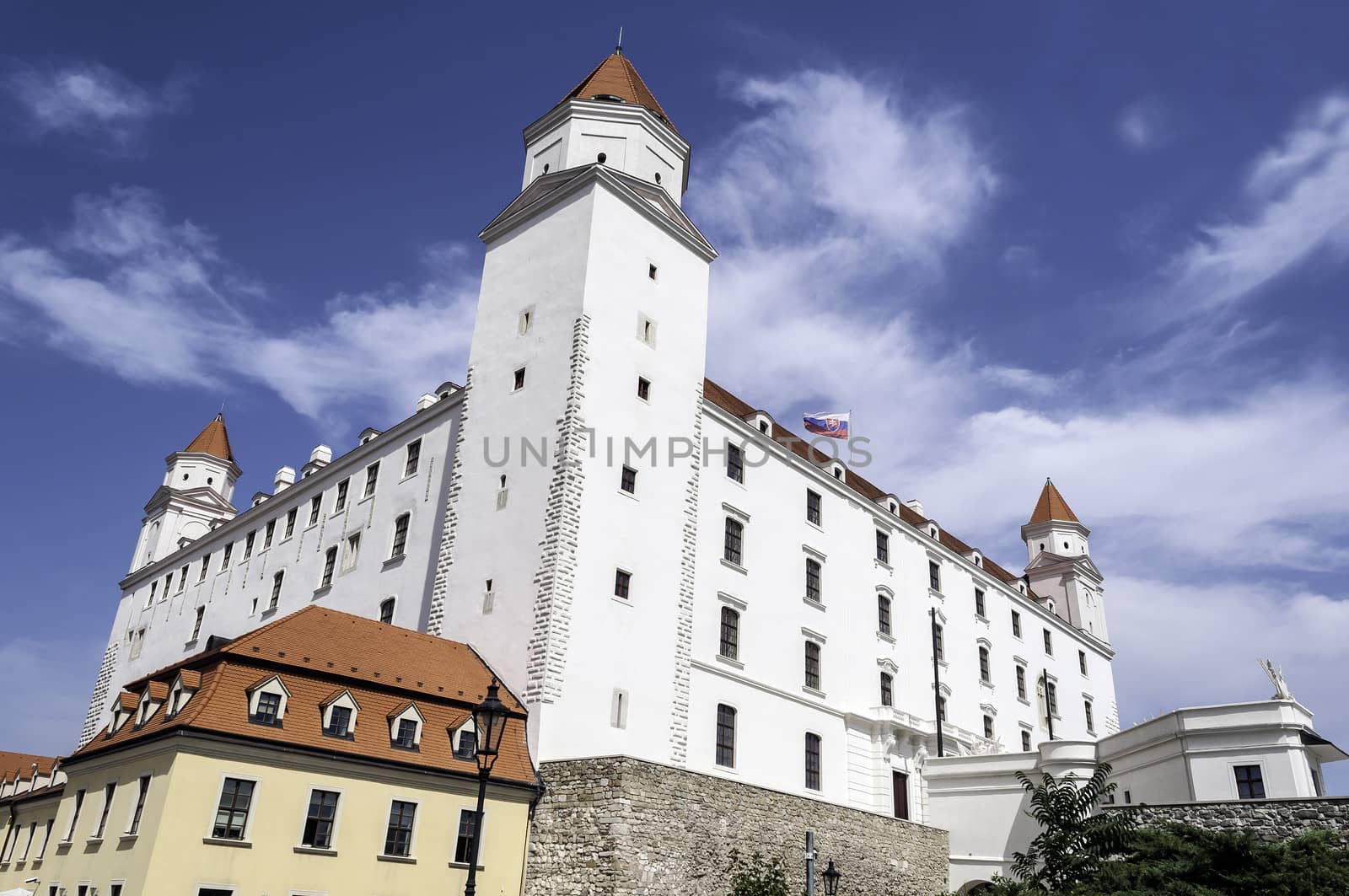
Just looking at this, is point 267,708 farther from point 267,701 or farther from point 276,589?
point 276,589

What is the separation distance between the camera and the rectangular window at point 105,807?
2203 centimetres

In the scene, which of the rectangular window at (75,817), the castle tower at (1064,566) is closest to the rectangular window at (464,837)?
the rectangular window at (75,817)

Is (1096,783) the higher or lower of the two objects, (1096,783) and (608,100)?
the lower

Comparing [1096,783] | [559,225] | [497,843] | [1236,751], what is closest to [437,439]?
[559,225]

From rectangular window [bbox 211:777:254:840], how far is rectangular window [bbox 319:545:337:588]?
1801cm

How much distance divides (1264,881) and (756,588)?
1838 centimetres

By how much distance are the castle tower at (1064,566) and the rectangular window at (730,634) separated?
32.3 meters

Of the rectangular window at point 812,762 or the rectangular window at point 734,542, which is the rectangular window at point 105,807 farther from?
the rectangular window at point 812,762

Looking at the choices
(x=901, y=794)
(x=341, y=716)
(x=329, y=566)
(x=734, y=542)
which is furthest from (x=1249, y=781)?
(x=329, y=566)

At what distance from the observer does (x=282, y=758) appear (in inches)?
847

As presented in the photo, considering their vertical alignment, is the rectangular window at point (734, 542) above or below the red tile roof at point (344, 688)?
above

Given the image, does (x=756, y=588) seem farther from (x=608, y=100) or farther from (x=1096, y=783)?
(x=608, y=100)

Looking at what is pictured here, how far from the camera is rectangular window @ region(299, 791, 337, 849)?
21.5 meters

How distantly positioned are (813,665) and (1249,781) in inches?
549
